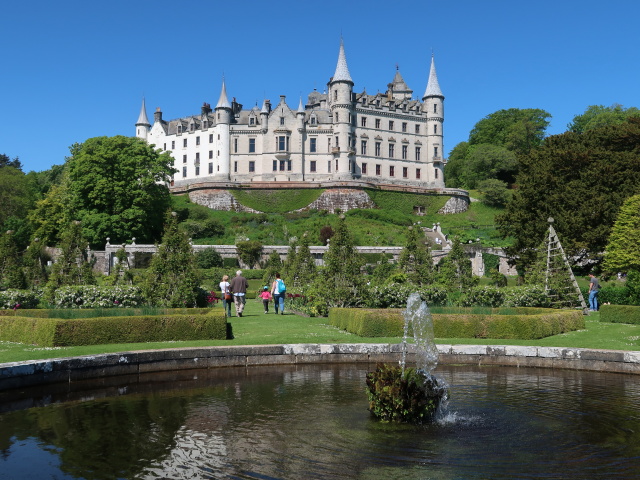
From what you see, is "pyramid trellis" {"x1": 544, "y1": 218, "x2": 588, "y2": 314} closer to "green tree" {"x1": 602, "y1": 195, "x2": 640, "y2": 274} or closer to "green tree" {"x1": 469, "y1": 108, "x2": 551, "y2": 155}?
"green tree" {"x1": 602, "y1": 195, "x2": 640, "y2": 274}

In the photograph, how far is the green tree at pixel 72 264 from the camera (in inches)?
803

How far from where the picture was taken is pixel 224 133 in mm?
82750

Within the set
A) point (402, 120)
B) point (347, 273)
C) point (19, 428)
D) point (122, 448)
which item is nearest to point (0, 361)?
point (19, 428)

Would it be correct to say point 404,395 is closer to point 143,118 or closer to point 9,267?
point 9,267

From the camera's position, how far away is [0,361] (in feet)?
38.4

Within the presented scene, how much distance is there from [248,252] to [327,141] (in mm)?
32367

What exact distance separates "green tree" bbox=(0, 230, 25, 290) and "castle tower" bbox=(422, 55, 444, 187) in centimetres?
6797

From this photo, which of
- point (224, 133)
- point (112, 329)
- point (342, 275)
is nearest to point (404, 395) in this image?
point (112, 329)

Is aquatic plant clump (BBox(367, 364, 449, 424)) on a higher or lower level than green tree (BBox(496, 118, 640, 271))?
lower

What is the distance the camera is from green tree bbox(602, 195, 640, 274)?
32.5 m

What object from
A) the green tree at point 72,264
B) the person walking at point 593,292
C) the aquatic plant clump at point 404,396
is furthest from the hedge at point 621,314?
the green tree at point 72,264

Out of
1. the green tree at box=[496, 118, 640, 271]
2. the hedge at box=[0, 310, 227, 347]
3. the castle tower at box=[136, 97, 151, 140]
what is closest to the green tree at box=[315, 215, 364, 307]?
the hedge at box=[0, 310, 227, 347]

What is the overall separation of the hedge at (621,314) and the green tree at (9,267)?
1945 cm

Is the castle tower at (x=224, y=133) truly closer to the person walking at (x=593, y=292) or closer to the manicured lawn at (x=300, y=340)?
the person walking at (x=593, y=292)
